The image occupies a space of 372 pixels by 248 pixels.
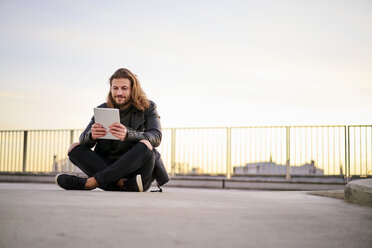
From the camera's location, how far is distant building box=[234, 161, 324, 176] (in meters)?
13.2

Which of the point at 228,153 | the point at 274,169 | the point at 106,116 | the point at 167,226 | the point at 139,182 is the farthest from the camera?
the point at 228,153

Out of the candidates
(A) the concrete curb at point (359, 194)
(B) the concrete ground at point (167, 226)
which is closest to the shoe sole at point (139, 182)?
(B) the concrete ground at point (167, 226)

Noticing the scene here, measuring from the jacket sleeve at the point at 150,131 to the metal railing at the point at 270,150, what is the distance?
27.0 ft

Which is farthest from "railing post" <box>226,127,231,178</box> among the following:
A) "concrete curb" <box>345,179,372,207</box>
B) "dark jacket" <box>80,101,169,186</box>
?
"concrete curb" <box>345,179,372,207</box>

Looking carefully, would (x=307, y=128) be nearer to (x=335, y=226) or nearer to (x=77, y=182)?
(x=77, y=182)

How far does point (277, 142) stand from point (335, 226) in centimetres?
1110

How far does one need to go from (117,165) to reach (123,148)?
1.40 feet

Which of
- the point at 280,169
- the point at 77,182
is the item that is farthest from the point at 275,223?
the point at 280,169

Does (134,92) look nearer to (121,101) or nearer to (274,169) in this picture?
(121,101)

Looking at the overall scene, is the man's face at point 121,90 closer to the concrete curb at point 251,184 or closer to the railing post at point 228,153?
the concrete curb at point 251,184

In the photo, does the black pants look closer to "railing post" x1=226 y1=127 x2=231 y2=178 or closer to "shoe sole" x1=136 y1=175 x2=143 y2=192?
"shoe sole" x1=136 y1=175 x2=143 y2=192

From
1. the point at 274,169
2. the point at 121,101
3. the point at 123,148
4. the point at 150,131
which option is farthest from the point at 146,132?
the point at 274,169

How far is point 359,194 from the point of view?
4707mm

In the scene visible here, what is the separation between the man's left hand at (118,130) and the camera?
4.98 m
